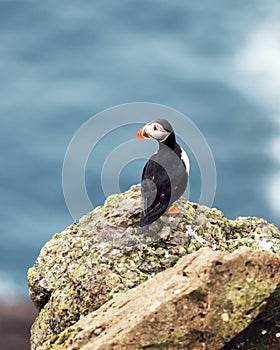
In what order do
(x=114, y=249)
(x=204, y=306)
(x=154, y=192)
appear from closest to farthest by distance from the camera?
1. (x=204, y=306)
2. (x=114, y=249)
3. (x=154, y=192)

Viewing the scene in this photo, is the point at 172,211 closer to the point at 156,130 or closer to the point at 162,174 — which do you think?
the point at 162,174

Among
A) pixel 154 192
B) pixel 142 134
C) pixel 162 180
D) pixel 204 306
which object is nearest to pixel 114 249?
pixel 154 192

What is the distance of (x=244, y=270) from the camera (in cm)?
894

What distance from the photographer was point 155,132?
11414 millimetres

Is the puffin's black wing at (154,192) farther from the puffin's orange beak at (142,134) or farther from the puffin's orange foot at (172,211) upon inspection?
the puffin's orange beak at (142,134)

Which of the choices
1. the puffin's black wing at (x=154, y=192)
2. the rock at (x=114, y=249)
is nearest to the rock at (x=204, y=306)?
the rock at (x=114, y=249)

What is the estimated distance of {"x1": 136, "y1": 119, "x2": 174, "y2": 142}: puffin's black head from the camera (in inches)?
448

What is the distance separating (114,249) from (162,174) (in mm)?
1167

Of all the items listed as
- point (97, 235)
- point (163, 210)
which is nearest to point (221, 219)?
point (163, 210)

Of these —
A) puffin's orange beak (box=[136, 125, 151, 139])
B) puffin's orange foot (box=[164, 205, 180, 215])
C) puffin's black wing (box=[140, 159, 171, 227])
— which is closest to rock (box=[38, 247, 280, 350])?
puffin's black wing (box=[140, 159, 171, 227])

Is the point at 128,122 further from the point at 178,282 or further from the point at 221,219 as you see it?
the point at 178,282

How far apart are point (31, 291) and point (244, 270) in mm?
3499

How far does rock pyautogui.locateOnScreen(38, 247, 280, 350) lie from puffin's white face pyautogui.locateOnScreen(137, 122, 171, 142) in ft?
8.83

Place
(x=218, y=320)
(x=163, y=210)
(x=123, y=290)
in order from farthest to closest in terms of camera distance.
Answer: (x=163, y=210)
(x=123, y=290)
(x=218, y=320)
